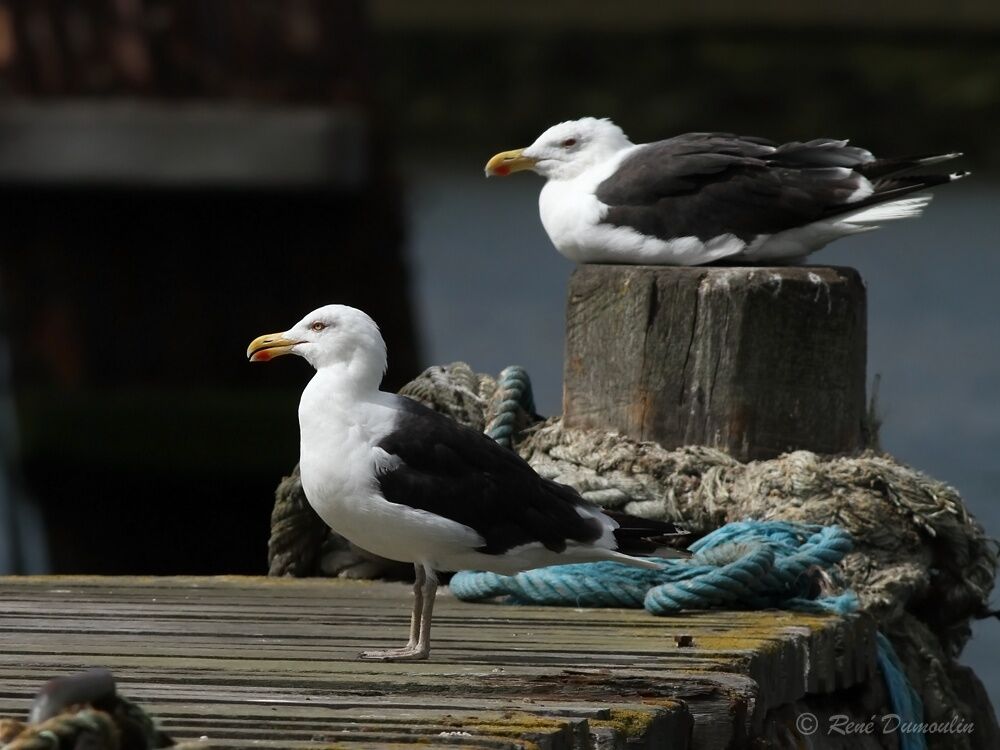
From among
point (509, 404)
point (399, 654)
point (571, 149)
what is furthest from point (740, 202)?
point (399, 654)

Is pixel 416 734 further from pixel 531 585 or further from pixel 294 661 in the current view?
pixel 531 585

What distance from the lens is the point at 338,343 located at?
3994 millimetres

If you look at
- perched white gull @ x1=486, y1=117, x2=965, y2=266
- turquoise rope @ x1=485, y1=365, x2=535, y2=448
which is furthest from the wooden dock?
perched white gull @ x1=486, y1=117, x2=965, y2=266

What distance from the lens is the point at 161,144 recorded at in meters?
8.49

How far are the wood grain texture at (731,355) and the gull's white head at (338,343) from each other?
97 centimetres

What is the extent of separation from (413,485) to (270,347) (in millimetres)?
460

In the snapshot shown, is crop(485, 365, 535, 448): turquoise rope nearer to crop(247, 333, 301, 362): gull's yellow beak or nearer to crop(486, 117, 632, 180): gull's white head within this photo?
crop(486, 117, 632, 180): gull's white head

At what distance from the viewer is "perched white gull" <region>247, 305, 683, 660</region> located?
3838 mm

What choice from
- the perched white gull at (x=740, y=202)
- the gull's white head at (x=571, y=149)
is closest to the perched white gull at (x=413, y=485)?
the perched white gull at (x=740, y=202)

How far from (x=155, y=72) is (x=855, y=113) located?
35.7 m

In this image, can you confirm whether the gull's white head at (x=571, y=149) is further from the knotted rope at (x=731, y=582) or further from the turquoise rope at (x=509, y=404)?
the knotted rope at (x=731, y=582)

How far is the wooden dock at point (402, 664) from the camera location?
304 cm

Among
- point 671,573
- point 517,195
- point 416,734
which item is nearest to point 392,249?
point 671,573

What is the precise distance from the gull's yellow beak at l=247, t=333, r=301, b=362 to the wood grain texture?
1.06m
